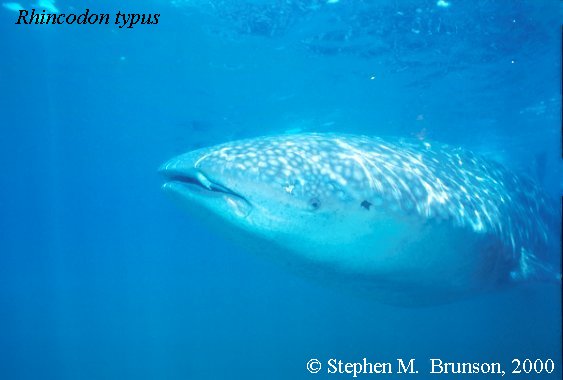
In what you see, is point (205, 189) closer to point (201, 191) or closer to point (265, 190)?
point (201, 191)

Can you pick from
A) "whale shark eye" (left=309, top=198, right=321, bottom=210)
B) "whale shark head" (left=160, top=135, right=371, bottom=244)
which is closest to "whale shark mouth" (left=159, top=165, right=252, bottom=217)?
"whale shark head" (left=160, top=135, right=371, bottom=244)

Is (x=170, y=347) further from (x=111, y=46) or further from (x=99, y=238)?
(x=99, y=238)

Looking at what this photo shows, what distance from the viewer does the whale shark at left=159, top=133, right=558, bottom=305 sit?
14.3 feet

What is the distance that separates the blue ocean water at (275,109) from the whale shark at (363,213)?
857 mm

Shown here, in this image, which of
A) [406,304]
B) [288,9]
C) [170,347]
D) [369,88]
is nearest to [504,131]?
[369,88]

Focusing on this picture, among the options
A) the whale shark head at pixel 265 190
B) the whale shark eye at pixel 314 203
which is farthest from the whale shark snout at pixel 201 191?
the whale shark eye at pixel 314 203

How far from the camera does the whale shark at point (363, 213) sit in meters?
4.36

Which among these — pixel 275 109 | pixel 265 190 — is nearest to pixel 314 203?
pixel 265 190

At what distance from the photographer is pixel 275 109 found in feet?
74.8

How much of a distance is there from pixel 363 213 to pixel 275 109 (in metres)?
18.8

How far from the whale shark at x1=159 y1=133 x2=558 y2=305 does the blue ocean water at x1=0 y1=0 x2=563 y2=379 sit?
86cm

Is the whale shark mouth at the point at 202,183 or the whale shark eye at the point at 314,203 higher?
the whale shark mouth at the point at 202,183

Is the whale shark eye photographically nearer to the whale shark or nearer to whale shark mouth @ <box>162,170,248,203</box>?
the whale shark

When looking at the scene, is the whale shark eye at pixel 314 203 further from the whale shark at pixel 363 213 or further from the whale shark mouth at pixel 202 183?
the whale shark mouth at pixel 202 183
